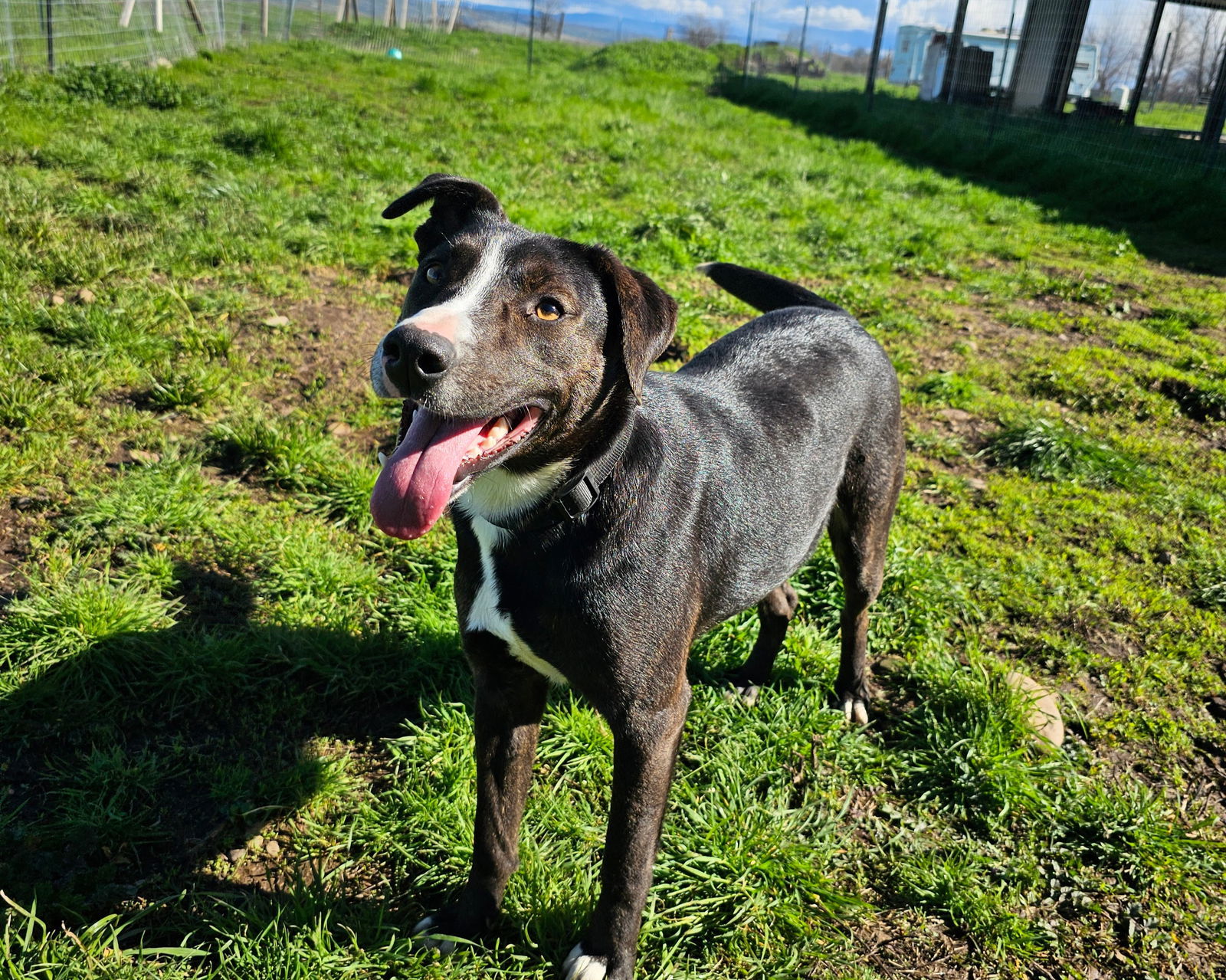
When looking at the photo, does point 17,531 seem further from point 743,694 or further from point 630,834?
point 743,694

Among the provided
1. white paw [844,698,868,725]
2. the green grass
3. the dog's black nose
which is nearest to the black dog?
the dog's black nose

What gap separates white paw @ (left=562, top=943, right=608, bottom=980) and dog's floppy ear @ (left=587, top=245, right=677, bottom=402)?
5.11 ft

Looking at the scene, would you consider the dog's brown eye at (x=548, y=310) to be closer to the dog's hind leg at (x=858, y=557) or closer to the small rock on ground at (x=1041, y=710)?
the dog's hind leg at (x=858, y=557)

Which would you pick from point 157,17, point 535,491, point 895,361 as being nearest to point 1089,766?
point 535,491

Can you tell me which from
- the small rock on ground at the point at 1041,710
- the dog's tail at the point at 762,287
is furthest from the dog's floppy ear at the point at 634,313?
the small rock on ground at the point at 1041,710

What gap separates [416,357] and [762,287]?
2.22 m

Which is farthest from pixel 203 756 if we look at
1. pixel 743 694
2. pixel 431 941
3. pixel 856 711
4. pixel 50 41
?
pixel 50 41

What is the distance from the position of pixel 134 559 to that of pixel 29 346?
189 cm

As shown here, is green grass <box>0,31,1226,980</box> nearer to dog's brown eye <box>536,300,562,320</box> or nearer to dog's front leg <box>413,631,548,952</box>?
dog's front leg <box>413,631,548,952</box>

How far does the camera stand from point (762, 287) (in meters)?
3.79

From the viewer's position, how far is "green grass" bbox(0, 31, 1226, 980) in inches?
103

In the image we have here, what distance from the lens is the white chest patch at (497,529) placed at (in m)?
2.26

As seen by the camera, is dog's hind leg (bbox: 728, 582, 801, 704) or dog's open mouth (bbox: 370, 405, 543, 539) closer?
dog's open mouth (bbox: 370, 405, 543, 539)

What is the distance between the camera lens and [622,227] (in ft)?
27.5
